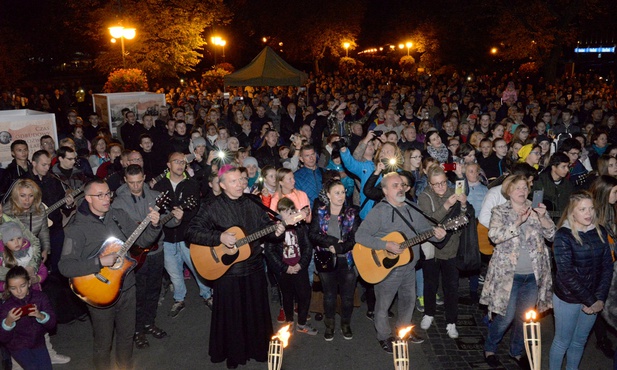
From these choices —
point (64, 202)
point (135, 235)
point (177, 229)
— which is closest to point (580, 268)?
point (135, 235)

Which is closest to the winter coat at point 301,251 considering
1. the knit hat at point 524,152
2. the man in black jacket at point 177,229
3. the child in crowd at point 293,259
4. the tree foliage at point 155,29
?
the child in crowd at point 293,259

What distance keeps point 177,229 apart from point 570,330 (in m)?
4.66

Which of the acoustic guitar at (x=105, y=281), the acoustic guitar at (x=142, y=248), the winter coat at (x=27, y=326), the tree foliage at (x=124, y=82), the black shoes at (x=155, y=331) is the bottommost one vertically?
the black shoes at (x=155, y=331)

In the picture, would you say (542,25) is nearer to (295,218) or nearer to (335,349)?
(335,349)

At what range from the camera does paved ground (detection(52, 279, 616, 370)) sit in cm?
576

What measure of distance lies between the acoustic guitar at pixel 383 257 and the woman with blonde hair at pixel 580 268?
109 centimetres

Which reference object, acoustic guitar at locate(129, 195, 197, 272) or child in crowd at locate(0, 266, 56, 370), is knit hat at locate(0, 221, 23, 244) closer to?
child in crowd at locate(0, 266, 56, 370)

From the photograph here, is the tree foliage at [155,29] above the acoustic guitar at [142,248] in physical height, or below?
above

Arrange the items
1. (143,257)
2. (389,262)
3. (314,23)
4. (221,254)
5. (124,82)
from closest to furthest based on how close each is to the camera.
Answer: (221,254) → (143,257) → (389,262) → (124,82) → (314,23)

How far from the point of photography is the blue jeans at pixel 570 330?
4.97m

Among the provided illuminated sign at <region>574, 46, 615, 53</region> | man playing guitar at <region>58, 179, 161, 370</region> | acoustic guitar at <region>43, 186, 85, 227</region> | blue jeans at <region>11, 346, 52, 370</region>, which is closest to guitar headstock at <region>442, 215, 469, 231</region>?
man playing guitar at <region>58, 179, 161, 370</region>

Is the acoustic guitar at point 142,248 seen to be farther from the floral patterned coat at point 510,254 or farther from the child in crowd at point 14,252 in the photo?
the floral patterned coat at point 510,254

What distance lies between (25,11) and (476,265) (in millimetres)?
35147

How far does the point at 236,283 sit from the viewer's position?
17.9 ft
